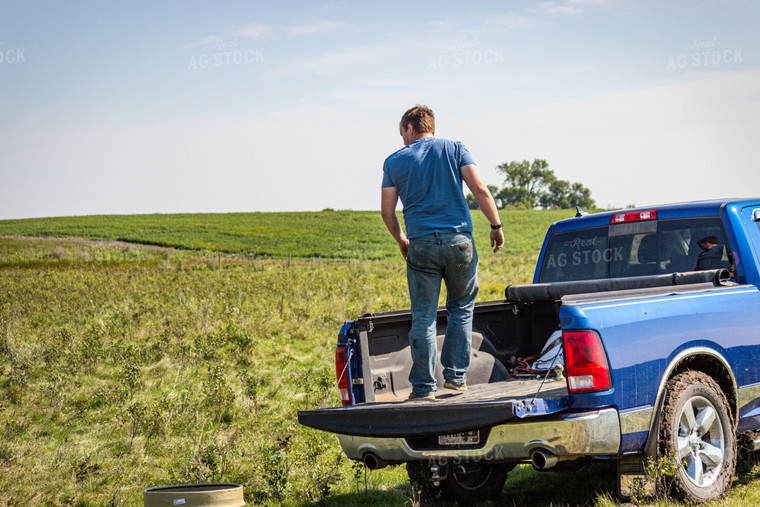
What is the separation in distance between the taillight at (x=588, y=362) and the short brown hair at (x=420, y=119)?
1857 mm

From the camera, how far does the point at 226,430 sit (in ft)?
25.7

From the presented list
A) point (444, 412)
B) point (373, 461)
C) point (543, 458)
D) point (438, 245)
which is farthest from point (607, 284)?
point (373, 461)

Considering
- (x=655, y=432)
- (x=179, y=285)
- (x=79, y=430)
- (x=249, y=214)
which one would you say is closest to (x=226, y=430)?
(x=79, y=430)

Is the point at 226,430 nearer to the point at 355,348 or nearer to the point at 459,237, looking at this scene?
the point at 355,348

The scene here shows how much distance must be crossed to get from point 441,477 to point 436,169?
6.47 ft

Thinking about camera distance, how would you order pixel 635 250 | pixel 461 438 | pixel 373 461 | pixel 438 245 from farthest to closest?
pixel 635 250 → pixel 438 245 → pixel 373 461 → pixel 461 438

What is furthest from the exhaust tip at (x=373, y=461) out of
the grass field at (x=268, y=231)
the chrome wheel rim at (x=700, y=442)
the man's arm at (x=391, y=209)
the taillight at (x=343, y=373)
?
the grass field at (x=268, y=231)

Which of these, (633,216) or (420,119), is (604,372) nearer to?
(420,119)

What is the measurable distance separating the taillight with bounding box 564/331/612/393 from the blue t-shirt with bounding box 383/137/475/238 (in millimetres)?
1225

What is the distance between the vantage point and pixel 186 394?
30.0ft

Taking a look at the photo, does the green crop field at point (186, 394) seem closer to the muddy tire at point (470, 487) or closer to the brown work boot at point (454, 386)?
the muddy tire at point (470, 487)

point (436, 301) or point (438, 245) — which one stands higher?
point (438, 245)

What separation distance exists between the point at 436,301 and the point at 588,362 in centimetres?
125

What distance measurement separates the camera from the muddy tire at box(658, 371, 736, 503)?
412 cm
